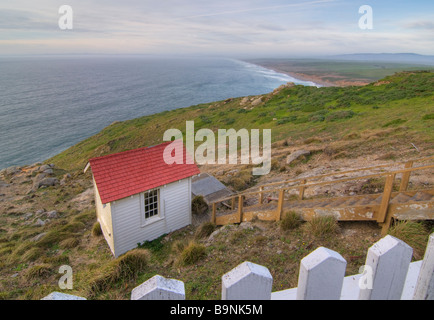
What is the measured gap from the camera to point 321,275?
2027 mm

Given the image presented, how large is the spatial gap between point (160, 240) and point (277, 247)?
6647 millimetres

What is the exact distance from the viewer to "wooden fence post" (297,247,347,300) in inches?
78.8

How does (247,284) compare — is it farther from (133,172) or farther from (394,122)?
(394,122)

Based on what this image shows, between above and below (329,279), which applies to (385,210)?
below

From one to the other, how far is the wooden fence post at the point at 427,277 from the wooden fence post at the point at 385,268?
3.9 inches

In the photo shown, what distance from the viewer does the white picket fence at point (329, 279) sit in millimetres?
1909

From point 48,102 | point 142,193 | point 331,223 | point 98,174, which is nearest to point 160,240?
point 142,193

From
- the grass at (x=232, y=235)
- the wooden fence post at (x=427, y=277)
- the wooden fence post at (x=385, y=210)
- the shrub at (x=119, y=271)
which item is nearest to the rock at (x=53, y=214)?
the grass at (x=232, y=235)

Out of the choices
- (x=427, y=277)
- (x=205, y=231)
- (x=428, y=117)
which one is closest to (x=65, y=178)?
(x=205, y=231)

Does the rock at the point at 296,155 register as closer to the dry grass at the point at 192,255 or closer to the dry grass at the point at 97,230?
the dry grass at the point at 192,255

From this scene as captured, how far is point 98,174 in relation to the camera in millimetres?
10734

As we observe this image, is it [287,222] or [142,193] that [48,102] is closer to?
[142,193]

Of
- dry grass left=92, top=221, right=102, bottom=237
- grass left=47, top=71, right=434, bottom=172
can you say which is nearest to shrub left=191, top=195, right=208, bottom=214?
grass left=47, top=71, right=434, bottom=172

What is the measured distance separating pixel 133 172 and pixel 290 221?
6.82 m
